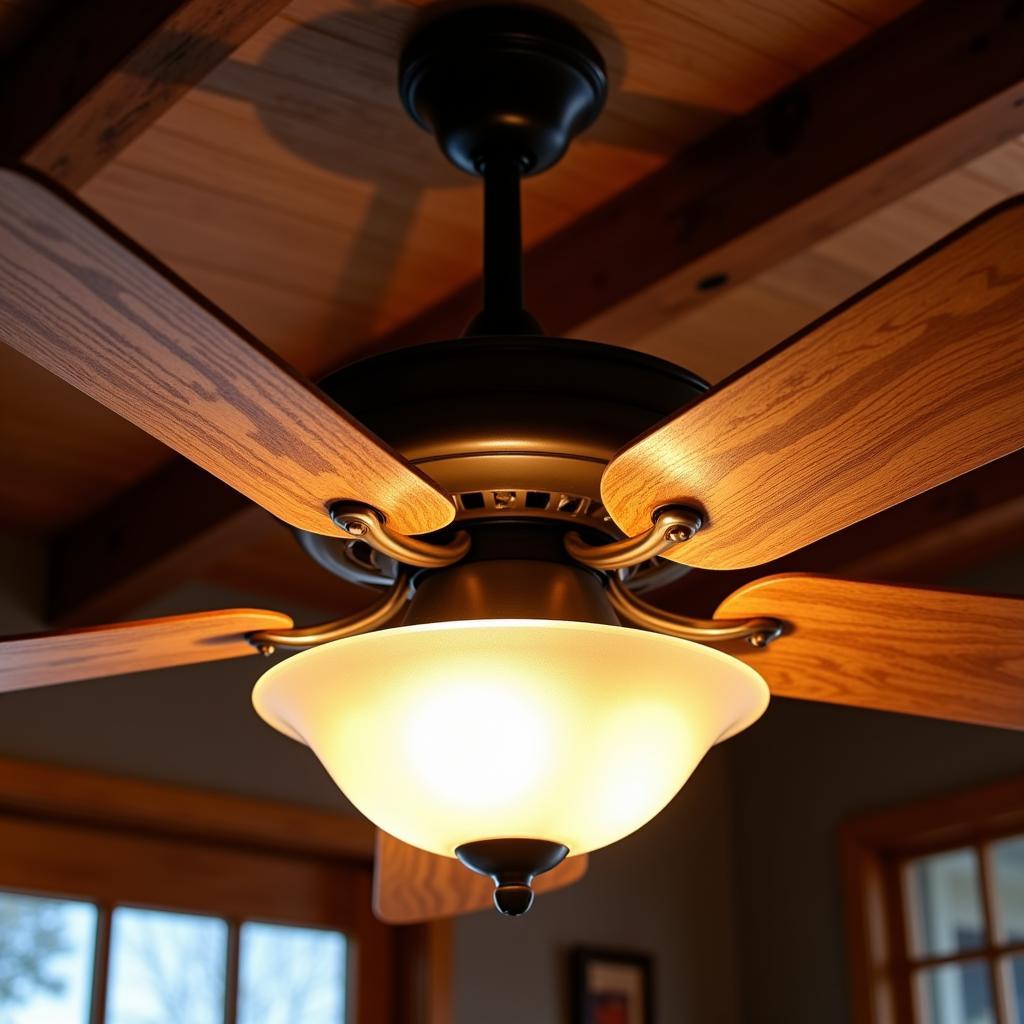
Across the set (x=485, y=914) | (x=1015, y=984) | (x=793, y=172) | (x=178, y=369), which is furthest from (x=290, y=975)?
(x=178, y=369)

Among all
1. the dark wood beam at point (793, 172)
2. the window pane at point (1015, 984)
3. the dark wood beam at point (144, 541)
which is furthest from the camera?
the window pane at point (1015, 984)

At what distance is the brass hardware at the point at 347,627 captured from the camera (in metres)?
1.19

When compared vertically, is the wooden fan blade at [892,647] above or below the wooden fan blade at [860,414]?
below

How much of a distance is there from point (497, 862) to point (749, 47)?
92 cm

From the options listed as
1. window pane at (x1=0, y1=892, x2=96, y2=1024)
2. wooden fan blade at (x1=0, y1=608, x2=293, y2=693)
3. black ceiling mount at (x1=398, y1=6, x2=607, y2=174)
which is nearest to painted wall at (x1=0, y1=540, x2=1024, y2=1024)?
window pane at (x1=0, y1=892, x2=96, y2=1024)

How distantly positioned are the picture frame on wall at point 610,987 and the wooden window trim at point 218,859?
0.29 meters

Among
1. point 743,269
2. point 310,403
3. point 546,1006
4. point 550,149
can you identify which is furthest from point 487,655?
point 546,1006

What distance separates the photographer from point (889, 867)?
3.00 metres

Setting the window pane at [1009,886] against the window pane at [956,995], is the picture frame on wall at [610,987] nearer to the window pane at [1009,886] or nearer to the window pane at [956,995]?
the window pane at [956,995]

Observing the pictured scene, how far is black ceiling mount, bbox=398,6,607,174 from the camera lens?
1479mm

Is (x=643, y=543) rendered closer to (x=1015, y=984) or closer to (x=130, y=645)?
(x=130, y=645)

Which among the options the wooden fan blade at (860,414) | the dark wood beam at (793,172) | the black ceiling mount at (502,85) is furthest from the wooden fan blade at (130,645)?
the dark wood beam at (793,172)

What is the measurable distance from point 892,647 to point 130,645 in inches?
24.9

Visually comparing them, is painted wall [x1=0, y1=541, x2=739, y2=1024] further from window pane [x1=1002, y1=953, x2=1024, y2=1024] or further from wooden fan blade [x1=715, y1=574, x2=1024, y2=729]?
wooden fan blade [x1=715, y1=574, x2=1024, y2=729]
